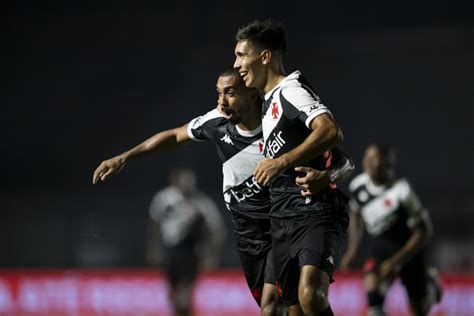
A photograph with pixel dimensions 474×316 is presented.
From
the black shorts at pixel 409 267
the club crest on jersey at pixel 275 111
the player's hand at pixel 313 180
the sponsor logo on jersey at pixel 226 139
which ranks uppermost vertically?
the club crest on jersey at pixel 275 111

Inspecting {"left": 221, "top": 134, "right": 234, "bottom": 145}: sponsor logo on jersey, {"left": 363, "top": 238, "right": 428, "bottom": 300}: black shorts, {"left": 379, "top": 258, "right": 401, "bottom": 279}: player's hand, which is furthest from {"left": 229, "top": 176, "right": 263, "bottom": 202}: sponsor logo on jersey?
{"left": 363, "top": 238, "right": 428, "bottom": 300}: black shorts

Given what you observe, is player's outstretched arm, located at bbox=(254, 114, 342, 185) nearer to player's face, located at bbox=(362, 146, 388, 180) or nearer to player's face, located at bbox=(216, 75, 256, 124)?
player's face, located at bbox=(216, 75, 256, 124)

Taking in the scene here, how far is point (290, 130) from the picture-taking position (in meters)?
5.80

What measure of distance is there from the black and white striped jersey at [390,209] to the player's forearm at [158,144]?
3368 mm

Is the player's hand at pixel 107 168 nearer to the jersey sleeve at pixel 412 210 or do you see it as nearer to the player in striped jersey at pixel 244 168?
the player in striped jersey at pixel 244 168

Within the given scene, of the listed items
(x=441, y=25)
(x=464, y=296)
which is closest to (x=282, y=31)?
(x=464, y=296)

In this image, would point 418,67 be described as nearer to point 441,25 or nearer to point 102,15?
point 441,25

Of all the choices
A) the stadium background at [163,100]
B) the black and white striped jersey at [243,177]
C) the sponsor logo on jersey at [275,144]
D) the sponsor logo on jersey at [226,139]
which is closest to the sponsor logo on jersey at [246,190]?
the black and white striped jersey at [243,177]

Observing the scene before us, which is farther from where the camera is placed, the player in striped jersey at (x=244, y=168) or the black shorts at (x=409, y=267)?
the black shorts at (x=409, y=267)

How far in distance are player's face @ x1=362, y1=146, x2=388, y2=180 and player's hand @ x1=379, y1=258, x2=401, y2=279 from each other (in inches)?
33.7

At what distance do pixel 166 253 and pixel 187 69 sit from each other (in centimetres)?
852

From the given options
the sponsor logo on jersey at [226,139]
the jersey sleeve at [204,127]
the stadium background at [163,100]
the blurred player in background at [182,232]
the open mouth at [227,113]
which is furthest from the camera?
the stadium background at [163,100]

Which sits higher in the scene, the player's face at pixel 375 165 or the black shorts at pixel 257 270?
the player's face at pixel 375 165

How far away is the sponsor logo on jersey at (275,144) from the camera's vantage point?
5.84m
